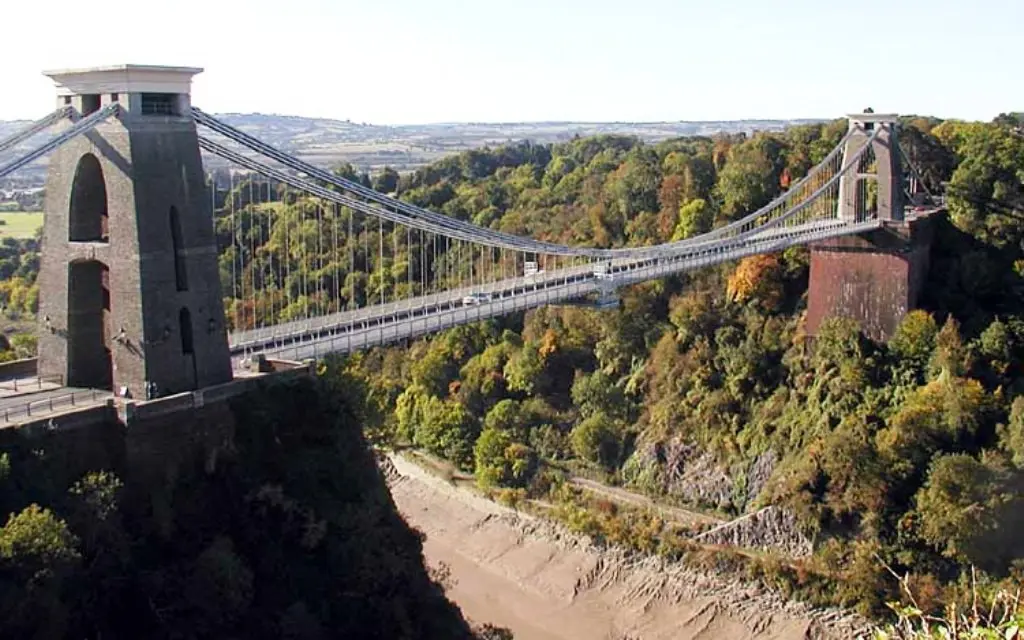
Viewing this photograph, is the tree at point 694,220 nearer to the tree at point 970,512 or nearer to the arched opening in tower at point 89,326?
the tree at point 970,512

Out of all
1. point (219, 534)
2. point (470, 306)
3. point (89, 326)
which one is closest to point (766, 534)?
point (470, 306)

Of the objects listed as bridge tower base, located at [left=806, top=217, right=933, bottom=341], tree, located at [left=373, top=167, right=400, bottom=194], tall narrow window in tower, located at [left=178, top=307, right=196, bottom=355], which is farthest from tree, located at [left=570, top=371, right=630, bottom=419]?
tree, located at [left=373, top=167, right=400, bottom=194]

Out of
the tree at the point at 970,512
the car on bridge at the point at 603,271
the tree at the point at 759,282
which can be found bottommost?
the tree at the point at 970,512

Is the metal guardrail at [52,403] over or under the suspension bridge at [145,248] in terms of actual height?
under

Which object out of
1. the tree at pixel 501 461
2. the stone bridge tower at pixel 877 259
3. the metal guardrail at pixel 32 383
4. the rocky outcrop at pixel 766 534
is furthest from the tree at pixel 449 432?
the metal guardrail at pixel 32 383

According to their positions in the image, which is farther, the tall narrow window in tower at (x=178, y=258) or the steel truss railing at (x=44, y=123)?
the tall narrow window in tower at (x=178, y=258)

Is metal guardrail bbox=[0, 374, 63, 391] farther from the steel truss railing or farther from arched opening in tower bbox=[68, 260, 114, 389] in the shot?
the steel truss railing
